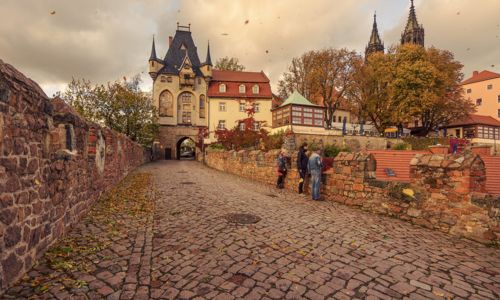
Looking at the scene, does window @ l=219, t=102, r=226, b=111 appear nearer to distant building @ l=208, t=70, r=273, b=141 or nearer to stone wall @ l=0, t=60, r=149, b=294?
distant building @ l=208, t=70, r=273, b=141

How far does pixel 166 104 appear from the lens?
44.6m

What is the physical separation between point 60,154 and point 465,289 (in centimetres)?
564

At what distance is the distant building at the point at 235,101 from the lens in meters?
45.3

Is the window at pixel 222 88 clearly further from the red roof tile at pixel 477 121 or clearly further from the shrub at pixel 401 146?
the red roof tile at pixel 477 121

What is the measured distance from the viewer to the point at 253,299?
286cm

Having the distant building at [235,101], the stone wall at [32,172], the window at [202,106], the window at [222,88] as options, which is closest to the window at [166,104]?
the window at [202,106]

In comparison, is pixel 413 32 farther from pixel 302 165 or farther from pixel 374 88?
pixel 302 165

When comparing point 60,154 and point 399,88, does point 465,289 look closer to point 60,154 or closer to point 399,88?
point 60,154

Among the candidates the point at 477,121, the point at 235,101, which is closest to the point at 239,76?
the point at 235,101

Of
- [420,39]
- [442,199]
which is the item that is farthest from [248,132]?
[420,39]

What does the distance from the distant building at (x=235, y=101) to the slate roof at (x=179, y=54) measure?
468cm

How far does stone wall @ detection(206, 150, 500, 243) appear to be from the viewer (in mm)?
4938

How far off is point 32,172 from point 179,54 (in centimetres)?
4876

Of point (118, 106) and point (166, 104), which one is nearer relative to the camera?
point (118, 106)
